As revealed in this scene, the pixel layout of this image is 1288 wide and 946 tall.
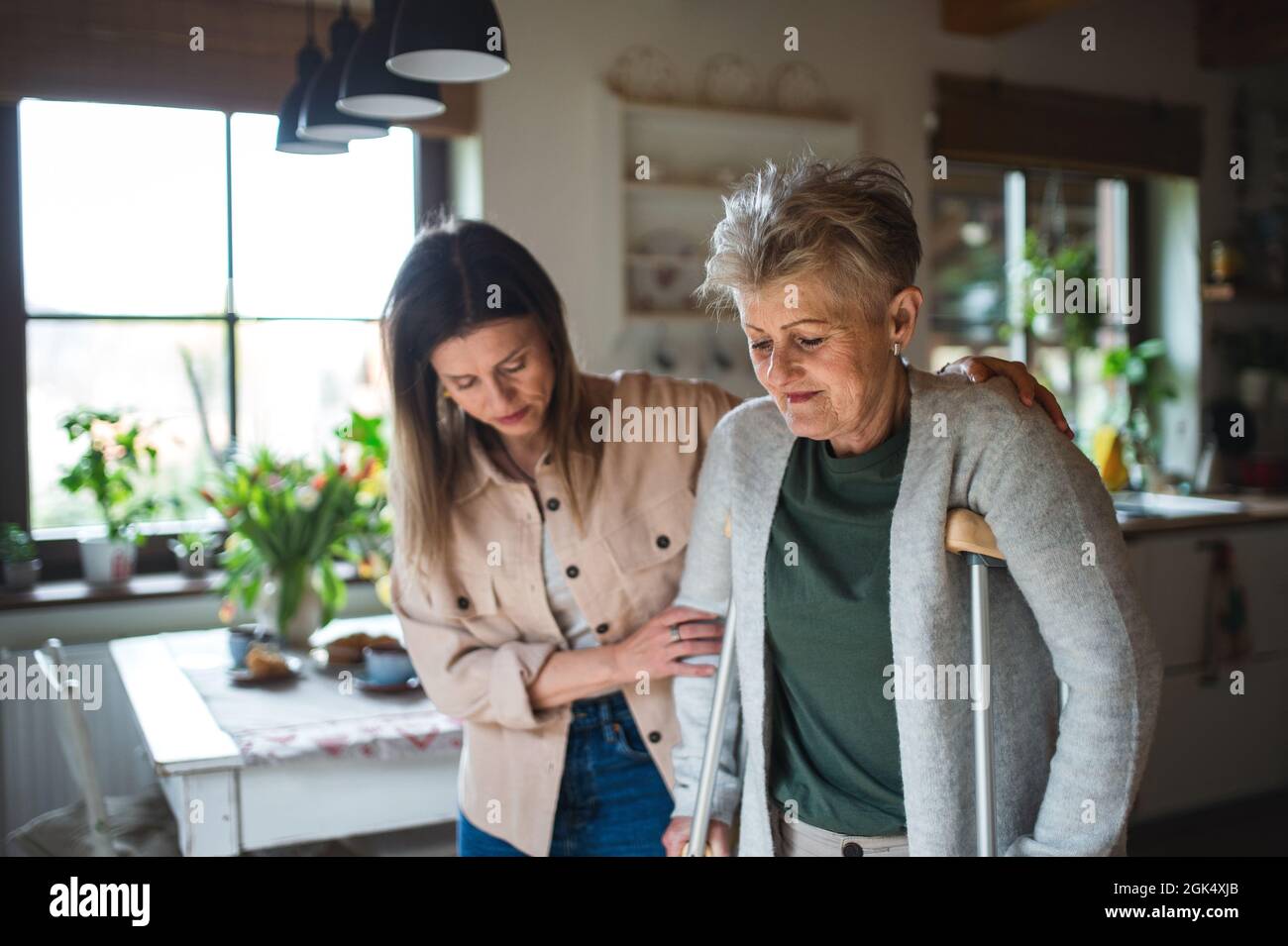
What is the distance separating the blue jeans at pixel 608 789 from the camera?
4.69 feet

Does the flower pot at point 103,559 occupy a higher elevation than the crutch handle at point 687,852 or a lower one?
higher

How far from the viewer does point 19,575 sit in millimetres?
2559

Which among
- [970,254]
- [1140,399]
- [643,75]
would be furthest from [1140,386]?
[643,75]

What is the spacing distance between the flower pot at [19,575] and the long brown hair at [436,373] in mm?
1499

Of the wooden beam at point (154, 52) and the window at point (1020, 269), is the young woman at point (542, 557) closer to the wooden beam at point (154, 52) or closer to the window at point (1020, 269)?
the wooden beam at point (154, 52)

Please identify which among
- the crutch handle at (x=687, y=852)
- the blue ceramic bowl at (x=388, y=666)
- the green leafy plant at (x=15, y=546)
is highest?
the green leafy plant at (x=15, y=546)

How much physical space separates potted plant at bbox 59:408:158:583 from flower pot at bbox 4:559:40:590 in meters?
0.11

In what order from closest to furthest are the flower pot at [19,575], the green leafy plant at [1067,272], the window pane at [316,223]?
the flower pot at [19,575], the window pane at [316,223], the green leafy plant at [1067,272]

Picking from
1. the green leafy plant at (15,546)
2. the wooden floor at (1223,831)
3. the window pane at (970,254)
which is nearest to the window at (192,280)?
the green leafy plant at (15,546)

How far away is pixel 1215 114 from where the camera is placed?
3.91 meters

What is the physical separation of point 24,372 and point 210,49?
31.6 inches

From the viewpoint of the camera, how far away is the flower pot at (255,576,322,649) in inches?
91.8

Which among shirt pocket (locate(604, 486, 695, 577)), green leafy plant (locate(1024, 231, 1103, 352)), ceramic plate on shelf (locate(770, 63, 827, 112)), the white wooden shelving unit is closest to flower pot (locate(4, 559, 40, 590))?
the white wooden shelving unit

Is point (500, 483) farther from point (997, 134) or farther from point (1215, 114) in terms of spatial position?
point (1215, 114)
